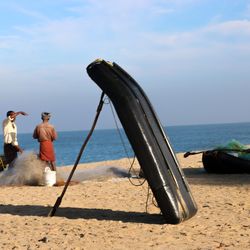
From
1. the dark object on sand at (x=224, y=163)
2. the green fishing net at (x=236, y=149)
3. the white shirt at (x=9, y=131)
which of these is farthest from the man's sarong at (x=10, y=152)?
the green fishing net at (x=236, y=149)

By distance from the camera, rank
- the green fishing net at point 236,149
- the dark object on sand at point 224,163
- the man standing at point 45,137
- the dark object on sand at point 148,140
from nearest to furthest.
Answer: the dark object on sand at point 148,140
the man standing at point 45,137
the dark object on sand at point 224,163
the green fishing net at point 236,149

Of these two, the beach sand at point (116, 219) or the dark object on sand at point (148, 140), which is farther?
the dark object on sand at point (148, 140)

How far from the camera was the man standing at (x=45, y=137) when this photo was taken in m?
13.4

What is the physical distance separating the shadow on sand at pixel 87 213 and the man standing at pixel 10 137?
398cm

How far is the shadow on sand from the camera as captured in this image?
834cm

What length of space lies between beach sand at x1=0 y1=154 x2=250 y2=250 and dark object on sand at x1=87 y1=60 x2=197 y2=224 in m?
0.35

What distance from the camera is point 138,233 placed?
734cm

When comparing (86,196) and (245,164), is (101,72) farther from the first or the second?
(245,164)

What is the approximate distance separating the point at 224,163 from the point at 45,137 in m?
5.13

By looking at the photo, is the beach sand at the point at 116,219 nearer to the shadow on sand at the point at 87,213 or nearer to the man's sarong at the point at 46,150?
the shadow on sand at the point at 87,213

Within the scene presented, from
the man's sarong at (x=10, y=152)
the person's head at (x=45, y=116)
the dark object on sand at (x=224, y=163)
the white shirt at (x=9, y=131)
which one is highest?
the person's head at (x=45, y=116)

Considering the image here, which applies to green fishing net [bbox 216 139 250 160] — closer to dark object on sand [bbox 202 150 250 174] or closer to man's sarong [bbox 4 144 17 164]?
dark object on sand [bbox 202 150 250 174]

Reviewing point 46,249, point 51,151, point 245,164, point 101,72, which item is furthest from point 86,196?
point 245,164

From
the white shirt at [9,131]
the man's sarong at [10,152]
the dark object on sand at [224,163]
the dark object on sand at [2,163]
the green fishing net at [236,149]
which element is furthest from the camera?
the green fishing net at [236,149]
